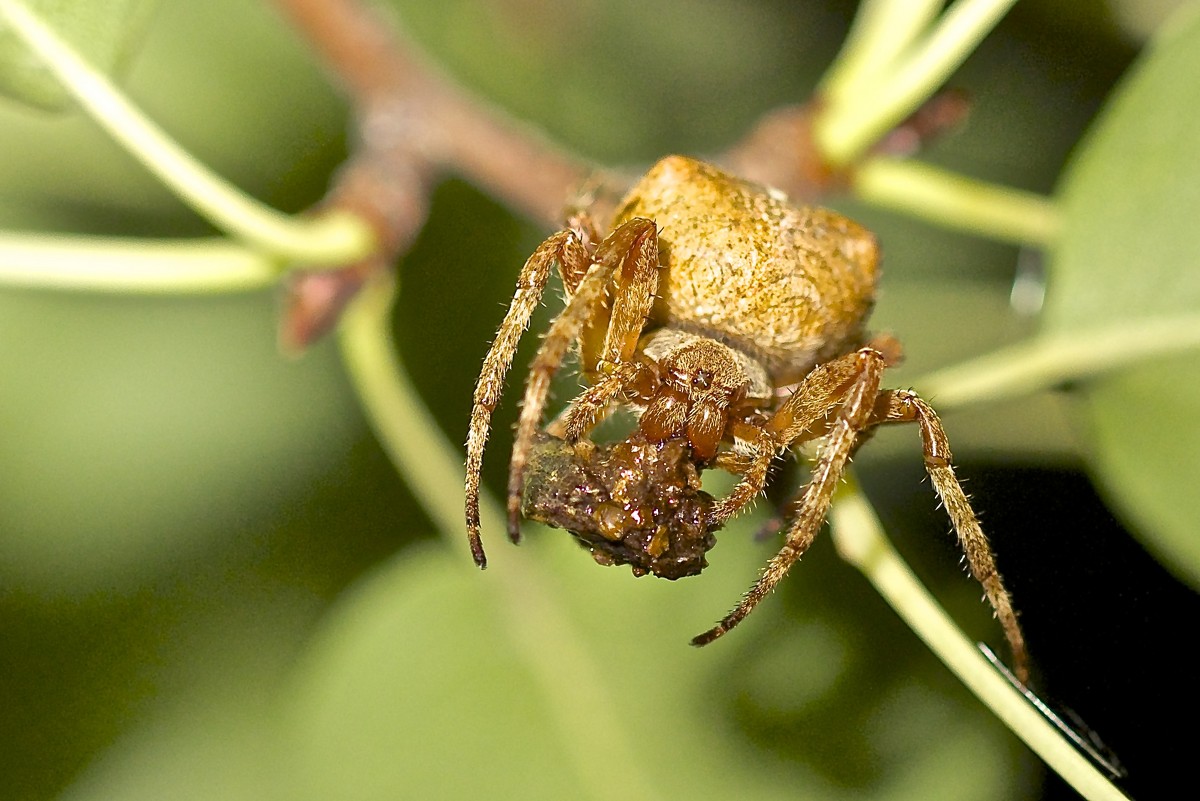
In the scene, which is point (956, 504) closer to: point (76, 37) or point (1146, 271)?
point (1146, 271)

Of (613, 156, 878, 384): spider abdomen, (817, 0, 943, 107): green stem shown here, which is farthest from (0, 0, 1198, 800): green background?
(817, 0, 943, 107): green stem

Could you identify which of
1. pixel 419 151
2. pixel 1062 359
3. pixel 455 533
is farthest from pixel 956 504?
pixel 419 151

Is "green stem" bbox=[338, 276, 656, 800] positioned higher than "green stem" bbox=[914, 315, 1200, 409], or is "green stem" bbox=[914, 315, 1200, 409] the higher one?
"green stem" bbox=[338, 276, 656, 800]

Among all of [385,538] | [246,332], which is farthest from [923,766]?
[246,332]

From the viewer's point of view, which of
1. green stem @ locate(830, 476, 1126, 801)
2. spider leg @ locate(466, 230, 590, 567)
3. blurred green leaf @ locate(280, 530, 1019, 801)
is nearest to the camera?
green stem @ locate(830, 476, 1126, 801)

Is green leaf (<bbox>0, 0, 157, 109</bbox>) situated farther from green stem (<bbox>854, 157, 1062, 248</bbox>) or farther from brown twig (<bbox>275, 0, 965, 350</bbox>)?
green stem (<bbox>854, 157, 1062, 248</bbox>)

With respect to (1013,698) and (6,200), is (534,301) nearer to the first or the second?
(1013,698)
